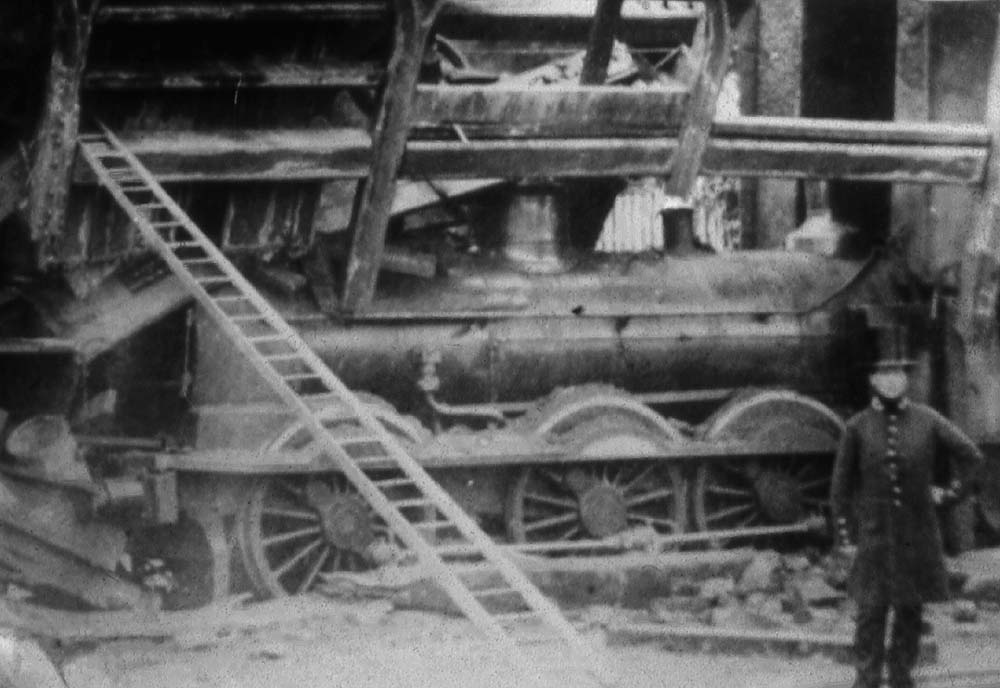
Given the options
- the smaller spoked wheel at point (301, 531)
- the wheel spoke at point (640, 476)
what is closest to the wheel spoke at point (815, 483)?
the wheel spoke at point (640, 476)

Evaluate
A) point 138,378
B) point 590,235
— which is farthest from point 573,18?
point 138,378

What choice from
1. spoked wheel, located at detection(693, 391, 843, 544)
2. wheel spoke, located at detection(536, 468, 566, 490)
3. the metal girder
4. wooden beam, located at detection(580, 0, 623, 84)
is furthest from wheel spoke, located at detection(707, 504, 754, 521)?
wooden beam, located at detection(580, 0, 623, 84)

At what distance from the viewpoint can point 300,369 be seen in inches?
345

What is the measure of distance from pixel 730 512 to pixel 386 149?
12.0 feet

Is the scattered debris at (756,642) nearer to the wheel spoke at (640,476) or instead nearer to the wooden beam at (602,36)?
the wheel spoke at (640,476)

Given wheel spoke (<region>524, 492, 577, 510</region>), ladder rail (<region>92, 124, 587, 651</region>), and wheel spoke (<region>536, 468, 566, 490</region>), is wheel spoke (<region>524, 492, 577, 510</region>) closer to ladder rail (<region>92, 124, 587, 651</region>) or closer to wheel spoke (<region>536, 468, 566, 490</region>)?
wheel spoke (<region>536, 468, 566, 490</region>)

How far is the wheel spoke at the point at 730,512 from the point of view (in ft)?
31.1

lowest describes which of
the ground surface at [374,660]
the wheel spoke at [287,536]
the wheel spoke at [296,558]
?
the ground surface at [374,660]

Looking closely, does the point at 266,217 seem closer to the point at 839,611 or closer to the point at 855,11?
the point at 839,611

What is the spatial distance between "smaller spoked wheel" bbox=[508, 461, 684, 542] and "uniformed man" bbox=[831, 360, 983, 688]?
2.65 metres

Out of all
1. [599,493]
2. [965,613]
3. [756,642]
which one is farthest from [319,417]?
[965,613]

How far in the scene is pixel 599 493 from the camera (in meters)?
8.91

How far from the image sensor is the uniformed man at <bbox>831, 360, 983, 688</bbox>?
20.7ft

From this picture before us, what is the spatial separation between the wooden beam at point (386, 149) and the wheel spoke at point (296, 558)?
150 cm
